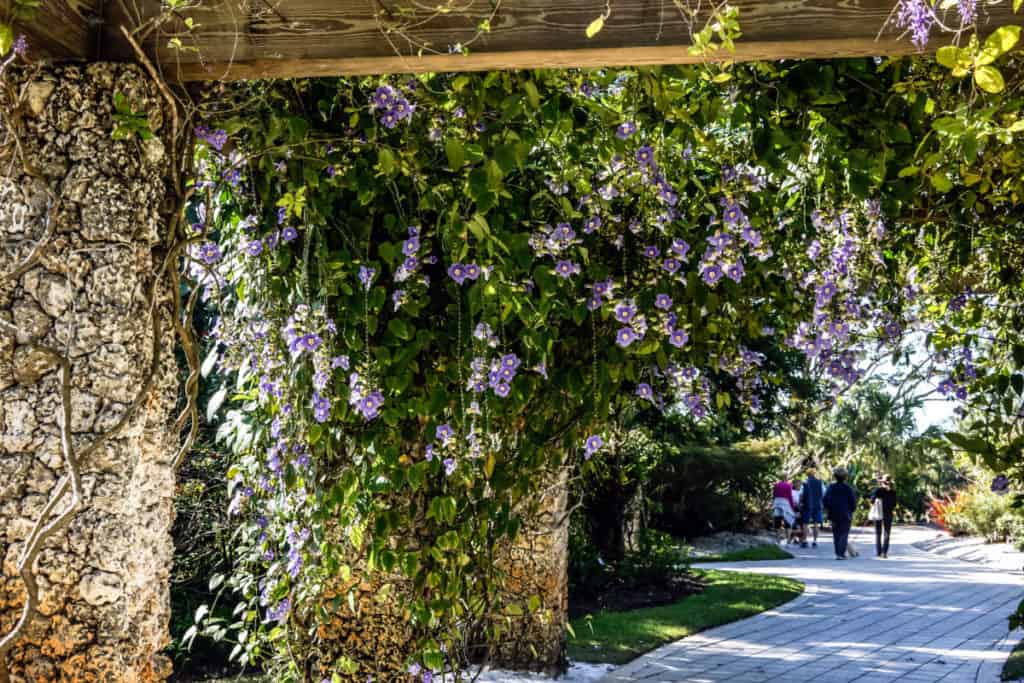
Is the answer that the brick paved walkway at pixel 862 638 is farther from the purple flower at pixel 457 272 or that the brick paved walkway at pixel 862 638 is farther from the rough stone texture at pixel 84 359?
the rough stone texture at pixel 84 359

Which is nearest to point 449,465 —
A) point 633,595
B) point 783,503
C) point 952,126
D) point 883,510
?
point 952,126

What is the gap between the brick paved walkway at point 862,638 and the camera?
5695 mm

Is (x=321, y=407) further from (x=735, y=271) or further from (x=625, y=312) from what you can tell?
(x=735, y=271)

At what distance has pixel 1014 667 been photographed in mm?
5469

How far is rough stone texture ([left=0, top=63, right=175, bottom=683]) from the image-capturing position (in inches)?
88.9

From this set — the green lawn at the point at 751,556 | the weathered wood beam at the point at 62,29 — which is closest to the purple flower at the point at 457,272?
the weathered wood beam at the point at 62,29

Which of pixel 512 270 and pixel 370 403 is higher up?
pixel 512 270

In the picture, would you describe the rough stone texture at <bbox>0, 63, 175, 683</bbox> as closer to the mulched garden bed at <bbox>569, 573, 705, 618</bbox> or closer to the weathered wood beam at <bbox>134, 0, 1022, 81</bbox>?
the weathered wood beam at <bbox>134, 0, 1022, 81</bbox>

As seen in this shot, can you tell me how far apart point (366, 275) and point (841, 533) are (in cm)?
1176

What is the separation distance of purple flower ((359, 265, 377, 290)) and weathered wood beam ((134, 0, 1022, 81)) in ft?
2.92

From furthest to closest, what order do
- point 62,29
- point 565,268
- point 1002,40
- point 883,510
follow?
1. point 883,510
2. point 565,268
3. point 62,29
4. point 1002,40

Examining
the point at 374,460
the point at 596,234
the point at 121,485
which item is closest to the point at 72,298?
the point at 121,485

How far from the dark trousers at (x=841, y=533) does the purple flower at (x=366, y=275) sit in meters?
11.5

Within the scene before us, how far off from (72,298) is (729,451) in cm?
1102
